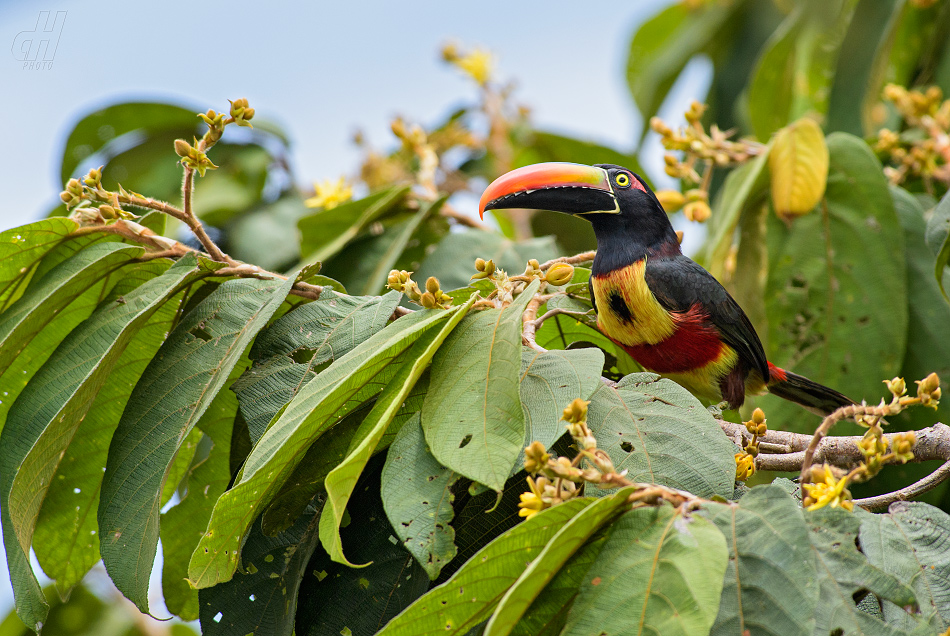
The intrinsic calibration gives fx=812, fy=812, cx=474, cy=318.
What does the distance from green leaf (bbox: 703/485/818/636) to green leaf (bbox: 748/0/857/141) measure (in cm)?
313

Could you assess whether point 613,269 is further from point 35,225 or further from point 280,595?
point 35,225

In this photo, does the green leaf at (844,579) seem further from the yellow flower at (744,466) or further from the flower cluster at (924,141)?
the flower cluster at (924,141)

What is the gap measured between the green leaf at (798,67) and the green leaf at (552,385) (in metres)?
2.88

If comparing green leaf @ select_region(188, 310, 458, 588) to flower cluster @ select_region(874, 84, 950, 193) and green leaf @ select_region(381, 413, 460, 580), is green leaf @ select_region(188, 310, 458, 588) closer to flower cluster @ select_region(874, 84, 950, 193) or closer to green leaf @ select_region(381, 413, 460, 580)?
green leaf @ select_region(381, 413, 460, 580)

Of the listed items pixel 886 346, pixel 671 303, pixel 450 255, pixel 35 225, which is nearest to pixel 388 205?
pixel 450 255

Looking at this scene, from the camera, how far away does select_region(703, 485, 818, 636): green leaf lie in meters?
1.04

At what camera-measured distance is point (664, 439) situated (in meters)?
1.35

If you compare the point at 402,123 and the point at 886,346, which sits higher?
the point at 402,123

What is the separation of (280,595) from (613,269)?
1.35 meters

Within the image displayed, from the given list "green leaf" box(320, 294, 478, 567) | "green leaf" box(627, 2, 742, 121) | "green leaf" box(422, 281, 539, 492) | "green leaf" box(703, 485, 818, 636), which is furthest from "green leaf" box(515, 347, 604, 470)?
"green leaf" box(627, 2, 742, 121)

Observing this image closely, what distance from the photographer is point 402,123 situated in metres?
3.20

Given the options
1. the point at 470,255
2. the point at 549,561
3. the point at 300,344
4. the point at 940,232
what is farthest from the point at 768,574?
the point at 470,255

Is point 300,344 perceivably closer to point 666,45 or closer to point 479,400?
point 479,400

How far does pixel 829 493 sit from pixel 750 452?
1.28 ft
